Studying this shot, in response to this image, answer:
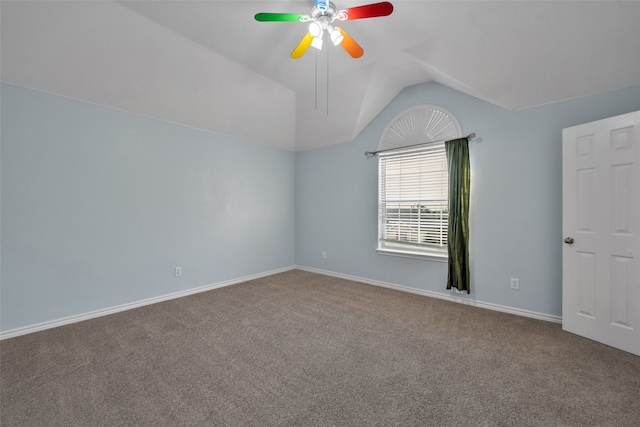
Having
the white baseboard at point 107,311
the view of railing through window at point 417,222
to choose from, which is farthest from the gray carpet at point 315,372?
the view of railing through window at point 417,222

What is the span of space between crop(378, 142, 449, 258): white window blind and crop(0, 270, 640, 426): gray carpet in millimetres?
1077

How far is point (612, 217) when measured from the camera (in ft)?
7.69

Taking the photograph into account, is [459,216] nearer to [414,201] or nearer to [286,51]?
[414,201]

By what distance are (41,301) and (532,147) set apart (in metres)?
5.42

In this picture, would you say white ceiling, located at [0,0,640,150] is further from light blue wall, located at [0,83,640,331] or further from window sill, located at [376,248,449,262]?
window sill, located at [376,248,449,262]

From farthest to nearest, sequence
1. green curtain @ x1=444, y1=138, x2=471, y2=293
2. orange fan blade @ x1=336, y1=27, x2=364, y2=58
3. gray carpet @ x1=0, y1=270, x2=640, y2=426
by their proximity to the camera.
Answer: green curtain @ x1=444, y1=138, x2=471, y2=293 → orange fan blade @ x1=336, y1=27, x2=364, y2=58 → gray carpet @ x1=0, y1=270, x2=640, y2=426

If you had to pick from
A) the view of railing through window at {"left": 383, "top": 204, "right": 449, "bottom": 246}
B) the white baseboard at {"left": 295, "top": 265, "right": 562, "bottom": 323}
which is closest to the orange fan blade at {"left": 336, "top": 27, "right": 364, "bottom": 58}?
the view of railing through window at {"left": 383, "top": 204, "right": 449, "bottom": 246}

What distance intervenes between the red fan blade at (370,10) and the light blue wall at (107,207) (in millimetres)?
2813

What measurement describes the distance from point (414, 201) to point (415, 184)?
9.7 inches

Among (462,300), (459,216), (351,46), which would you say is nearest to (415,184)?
(459,216)

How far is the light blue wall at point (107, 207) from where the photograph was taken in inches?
99.7

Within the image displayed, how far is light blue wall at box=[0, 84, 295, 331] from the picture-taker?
2.53m

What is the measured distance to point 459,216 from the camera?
326 centimetres

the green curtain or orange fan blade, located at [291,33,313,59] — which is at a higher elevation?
orange fan blade, located at [291,33,313,59]
